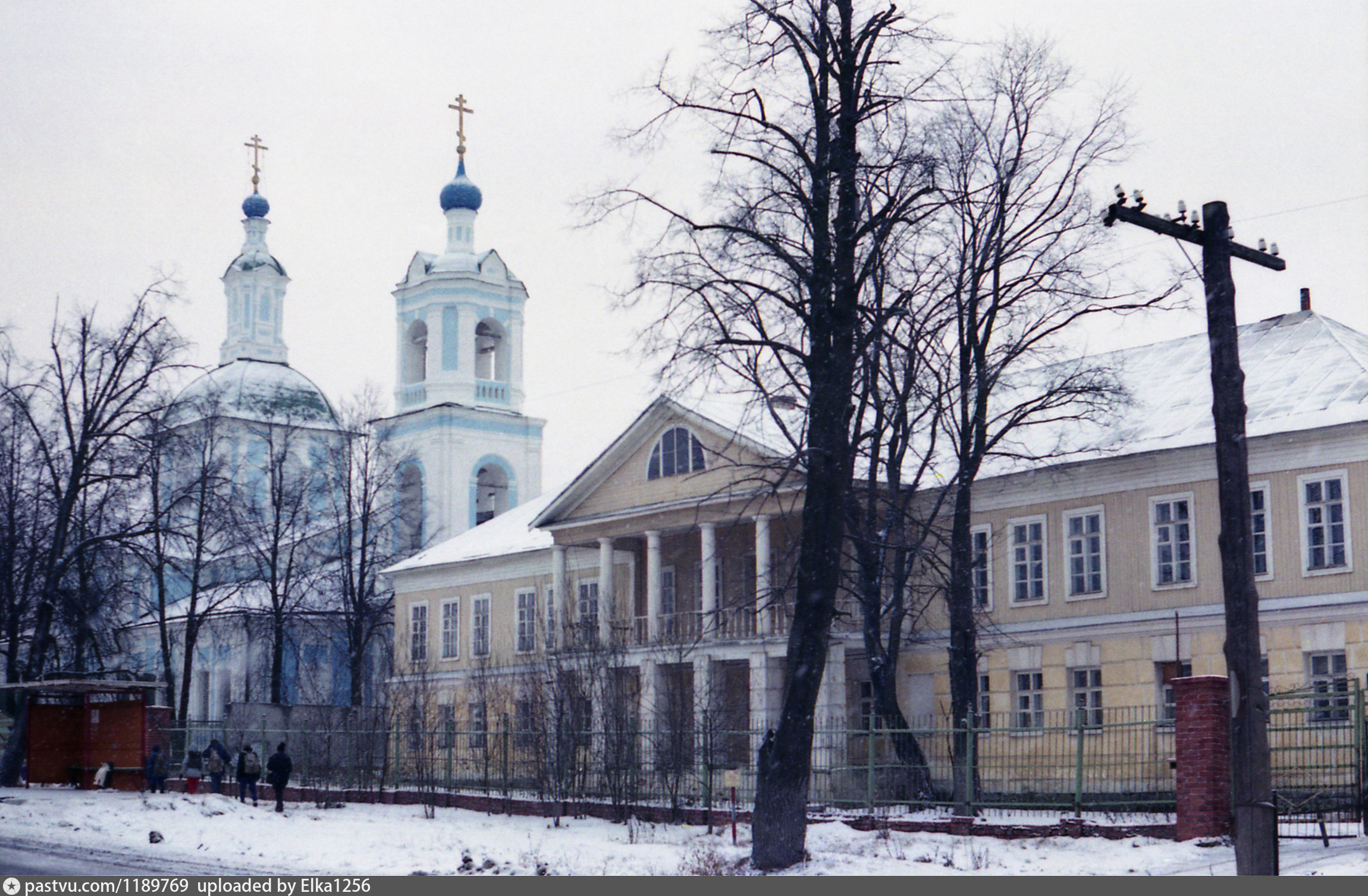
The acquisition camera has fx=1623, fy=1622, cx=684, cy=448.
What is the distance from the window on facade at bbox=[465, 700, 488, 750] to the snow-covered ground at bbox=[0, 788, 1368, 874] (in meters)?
2.50

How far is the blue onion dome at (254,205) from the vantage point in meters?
73.4

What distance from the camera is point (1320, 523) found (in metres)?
25.5

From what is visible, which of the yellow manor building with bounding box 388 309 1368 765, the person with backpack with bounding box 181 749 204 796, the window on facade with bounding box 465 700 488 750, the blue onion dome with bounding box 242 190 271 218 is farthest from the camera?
the blue onion dome with bounding box 242 190 271 218

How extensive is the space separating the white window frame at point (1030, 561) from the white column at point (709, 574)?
6.12 m

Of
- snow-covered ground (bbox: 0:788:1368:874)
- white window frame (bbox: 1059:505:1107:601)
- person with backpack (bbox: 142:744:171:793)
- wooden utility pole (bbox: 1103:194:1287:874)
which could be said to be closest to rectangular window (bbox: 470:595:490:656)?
person with backpack (bbox: 142:744:171:793)

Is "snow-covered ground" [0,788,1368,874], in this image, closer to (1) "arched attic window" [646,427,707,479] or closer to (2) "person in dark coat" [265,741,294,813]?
(2) "person in dark coat" [265,741,294,813]

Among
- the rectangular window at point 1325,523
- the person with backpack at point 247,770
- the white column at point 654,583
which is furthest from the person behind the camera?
the white column at point 654,583

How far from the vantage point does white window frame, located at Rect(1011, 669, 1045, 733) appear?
29.3 m

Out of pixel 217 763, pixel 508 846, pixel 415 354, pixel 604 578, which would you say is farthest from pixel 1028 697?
pixel 415 354

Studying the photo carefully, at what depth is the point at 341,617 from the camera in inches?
2014

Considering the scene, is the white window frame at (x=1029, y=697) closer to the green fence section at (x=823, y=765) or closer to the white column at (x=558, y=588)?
the green fence section at (x=823, y=765)

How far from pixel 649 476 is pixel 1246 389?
12903 mm

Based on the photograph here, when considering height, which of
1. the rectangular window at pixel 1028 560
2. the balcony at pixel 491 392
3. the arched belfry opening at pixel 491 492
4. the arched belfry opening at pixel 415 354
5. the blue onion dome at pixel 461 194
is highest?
the blue onion dome at pixel 461 194

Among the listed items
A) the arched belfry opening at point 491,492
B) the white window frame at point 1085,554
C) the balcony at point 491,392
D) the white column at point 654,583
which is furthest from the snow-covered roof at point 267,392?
the white window frame at point 1085,554
